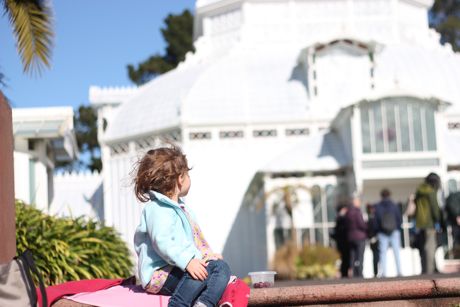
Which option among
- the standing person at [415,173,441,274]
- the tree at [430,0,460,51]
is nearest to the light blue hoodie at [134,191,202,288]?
the standing person at [415,173,441,274]

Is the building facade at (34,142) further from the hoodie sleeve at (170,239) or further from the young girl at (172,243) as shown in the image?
the hoodie sleeve at (170,239)

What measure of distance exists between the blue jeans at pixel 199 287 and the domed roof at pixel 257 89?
19.5 m

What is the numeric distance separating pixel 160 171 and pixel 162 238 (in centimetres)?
42

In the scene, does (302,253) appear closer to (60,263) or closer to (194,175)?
(194,175)

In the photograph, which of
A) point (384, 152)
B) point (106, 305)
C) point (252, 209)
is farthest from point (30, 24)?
point (252, 209)

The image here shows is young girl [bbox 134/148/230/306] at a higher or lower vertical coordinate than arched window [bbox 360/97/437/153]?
lower

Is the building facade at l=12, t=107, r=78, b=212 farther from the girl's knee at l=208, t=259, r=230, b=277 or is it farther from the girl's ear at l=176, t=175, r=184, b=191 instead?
the girl's knee at l=208, t=259, r=230, b=277

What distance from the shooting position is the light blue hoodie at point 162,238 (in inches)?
184

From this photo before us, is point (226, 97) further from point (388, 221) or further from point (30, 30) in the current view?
point (30, 30)

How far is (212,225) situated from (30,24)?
15.1 metres

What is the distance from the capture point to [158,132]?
2539 cm

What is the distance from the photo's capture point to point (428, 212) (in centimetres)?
1223

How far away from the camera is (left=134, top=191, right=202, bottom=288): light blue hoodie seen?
184 inches

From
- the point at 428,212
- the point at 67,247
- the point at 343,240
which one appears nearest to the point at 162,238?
the point at 67,247
